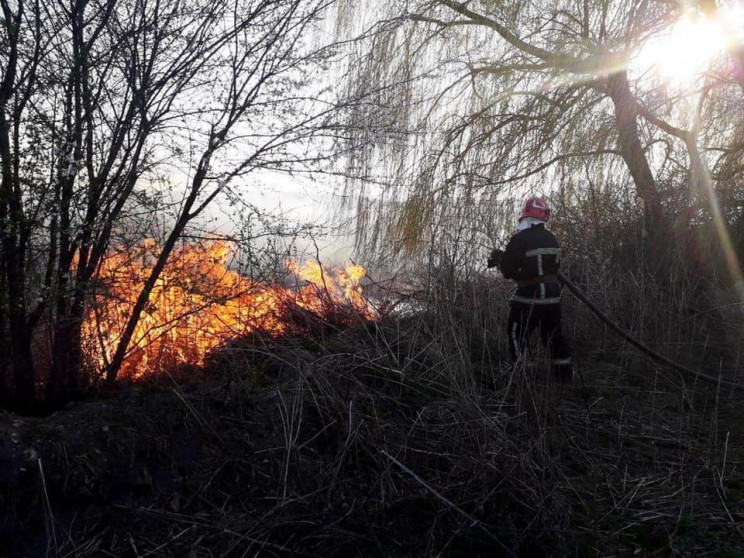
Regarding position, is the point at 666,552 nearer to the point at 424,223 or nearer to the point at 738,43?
the point at 424,223

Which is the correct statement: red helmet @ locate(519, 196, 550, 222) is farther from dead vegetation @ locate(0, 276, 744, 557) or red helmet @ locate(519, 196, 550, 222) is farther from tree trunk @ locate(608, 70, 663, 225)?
tree trunk @ locate(608, 70, 663, 225)

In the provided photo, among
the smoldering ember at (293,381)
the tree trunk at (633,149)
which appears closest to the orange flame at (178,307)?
the smoldering ember at (293,381)

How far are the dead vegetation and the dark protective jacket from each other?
1.49m

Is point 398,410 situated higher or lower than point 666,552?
higher

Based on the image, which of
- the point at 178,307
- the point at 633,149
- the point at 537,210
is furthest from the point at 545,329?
the point at 633,149

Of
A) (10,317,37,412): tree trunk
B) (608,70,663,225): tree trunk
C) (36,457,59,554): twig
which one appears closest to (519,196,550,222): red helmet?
(608,70,663,225): tree trunk

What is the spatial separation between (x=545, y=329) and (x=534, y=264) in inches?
23.8

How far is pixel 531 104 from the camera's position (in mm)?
8203

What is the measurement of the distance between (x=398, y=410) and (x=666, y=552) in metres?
1.57

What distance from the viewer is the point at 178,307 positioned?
436 cm

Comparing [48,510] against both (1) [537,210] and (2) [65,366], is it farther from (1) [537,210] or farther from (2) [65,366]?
(1) [537,210]

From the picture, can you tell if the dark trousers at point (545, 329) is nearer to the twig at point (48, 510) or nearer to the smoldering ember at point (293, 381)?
the smoldering ember at point (293, 381)

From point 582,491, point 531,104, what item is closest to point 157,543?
point 582,491

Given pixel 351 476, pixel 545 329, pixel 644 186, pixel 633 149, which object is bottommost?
pixel 351 476
